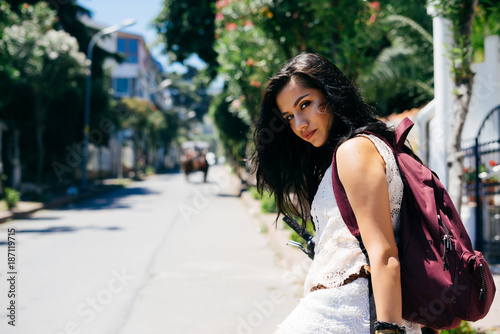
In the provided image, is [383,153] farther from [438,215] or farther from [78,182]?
[78,182]

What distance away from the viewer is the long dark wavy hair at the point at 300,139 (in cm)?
171

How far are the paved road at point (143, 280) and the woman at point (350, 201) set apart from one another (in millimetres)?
3039

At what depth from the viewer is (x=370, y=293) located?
5.06 ft

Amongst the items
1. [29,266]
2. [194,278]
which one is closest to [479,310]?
[194,278]

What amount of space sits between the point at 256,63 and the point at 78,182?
58.6ft

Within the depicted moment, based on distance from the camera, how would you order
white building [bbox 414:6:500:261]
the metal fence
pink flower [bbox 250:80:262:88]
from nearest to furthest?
white building [bbox 414:6:500:261] → the metal fence → pink flower [bbox 250:80:262:88]

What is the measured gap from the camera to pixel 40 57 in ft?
53.2

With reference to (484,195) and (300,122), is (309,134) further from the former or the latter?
(484,195)

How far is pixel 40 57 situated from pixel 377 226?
1680 centimetres

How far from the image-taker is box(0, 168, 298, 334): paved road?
4703 mm

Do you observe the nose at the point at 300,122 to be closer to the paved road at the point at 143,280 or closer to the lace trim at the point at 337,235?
the lace trim at the point at 337,235

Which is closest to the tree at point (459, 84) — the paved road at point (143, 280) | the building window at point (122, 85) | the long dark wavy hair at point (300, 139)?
the long dark wavy hair at point (300, 139)

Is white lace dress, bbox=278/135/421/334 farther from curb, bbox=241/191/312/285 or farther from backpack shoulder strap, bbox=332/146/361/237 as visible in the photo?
curb, bbox=241/191/312/285

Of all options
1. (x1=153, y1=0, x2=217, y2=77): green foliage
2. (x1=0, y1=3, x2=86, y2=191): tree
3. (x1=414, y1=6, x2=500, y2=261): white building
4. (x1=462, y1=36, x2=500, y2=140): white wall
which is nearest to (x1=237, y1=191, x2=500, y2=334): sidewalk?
(x1=414, y1=6, x2=500, y2=261): white building
